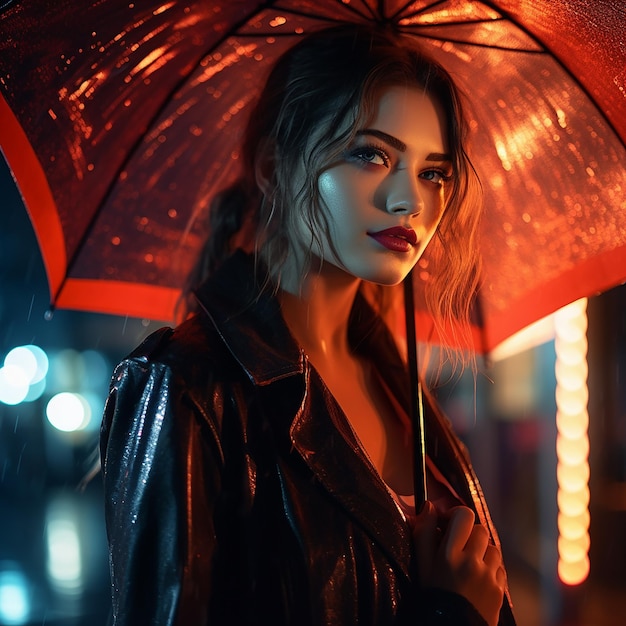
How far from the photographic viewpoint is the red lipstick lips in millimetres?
1634

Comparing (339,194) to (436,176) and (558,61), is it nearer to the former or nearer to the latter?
(436,176)

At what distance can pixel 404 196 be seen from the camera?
1628 millimetres

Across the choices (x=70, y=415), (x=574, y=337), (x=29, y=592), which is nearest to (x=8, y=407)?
(x=70, y=415)

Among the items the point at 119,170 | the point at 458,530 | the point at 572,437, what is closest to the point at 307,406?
the point at 458,530

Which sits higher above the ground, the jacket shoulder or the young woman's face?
the young woman's face

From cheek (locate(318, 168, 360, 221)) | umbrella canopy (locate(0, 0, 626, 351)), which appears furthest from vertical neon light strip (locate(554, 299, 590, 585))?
cheek (locate(318, 168, 360, 221))

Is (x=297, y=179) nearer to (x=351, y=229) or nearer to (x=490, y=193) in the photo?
(x=351, y=229)

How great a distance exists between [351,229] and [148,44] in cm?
62

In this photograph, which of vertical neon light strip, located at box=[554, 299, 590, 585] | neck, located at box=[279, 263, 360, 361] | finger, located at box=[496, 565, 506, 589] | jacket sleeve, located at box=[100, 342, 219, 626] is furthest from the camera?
vertical neon light strip, located at box=[554, 299, 590, 585]

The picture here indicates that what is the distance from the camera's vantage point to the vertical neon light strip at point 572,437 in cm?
528

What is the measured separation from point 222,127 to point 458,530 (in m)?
1.17

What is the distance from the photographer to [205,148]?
83.7 inches

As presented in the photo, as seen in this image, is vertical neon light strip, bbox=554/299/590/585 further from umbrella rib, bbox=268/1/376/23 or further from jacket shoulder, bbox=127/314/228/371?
jacket shoulder, bbox=127/314/228/371

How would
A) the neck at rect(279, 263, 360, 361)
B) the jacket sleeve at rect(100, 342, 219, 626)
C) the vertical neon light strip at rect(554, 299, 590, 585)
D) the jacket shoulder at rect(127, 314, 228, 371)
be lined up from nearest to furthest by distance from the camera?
1. the jacket sleeve at rect(100, 342, 219, 626)
2. the jacket shoulder at rect(127, 314, 228, 371)
3. the neck at rect(279, 263, 360, 361)
4. the vertical neon light strip at rect(554, 299, 590, 585)
